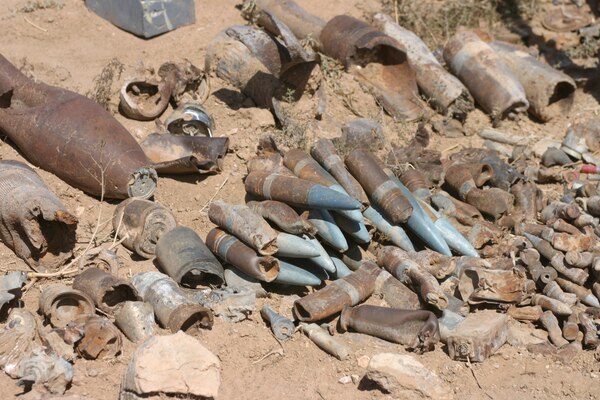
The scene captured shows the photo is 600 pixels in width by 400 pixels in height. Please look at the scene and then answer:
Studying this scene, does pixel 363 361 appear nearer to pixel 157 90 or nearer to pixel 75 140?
pixel 75 140

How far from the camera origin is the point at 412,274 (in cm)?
566

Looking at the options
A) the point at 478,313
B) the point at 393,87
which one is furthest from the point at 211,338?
the point at 393,87

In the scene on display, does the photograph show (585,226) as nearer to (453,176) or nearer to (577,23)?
(453,176)

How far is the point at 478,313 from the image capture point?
17.8 feet

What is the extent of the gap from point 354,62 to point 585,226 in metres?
2.84

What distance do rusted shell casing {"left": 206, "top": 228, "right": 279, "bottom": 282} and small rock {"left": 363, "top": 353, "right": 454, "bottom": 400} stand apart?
0.98 metres

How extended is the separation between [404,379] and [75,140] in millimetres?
2917

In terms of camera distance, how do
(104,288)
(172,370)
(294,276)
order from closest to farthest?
(172,370)
(104,288)
(294,276)

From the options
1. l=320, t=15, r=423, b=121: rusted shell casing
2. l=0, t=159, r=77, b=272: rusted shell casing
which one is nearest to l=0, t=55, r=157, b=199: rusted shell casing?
l=0, t=159, r=77, b=272: rusted shell casing

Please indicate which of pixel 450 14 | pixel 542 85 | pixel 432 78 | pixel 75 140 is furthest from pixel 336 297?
pixel 450 14

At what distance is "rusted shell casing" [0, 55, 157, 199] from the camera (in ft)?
19.5

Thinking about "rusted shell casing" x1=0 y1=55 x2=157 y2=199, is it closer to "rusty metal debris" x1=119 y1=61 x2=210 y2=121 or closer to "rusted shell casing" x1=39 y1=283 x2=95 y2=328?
"rusty metal debris" x1=119 y1=61 x2=210 y2=121

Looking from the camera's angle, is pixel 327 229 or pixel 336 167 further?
pixel 336 167

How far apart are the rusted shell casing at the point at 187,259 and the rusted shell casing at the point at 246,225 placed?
8.2 inches
